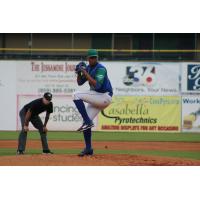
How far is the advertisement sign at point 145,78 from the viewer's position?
85.5ft

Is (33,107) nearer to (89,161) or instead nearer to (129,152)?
(129,152)

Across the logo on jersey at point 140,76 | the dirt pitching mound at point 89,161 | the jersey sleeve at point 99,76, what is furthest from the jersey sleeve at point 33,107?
the logo on jersey at point 140,76

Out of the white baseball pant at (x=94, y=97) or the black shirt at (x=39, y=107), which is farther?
the black shirt at (x=39, y=107)

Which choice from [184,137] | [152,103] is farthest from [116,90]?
[184,137]

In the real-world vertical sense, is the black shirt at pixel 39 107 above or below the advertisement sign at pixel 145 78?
below

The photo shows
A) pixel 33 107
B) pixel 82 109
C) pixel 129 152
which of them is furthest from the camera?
pixel 129 152

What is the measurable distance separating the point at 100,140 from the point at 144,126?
17.0ft

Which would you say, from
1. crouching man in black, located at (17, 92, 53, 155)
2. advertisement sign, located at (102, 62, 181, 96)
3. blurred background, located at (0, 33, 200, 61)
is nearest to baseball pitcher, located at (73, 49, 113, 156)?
crouching man in black, located at (17, 92, 53, 155)

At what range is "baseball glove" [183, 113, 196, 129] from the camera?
26.0 m

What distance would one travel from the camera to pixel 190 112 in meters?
26.0

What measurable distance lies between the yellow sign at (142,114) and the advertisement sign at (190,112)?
21 cm

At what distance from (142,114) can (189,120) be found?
2005 mm

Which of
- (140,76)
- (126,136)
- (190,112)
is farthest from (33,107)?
(190,112)

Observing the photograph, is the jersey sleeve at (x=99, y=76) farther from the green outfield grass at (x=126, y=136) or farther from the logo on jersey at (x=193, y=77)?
the logo on jersey at (x=193, y=77)
